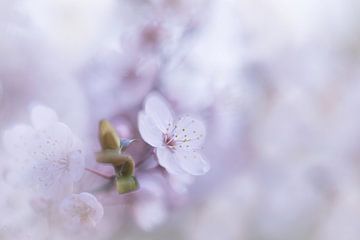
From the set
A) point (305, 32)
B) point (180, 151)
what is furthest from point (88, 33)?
point (305, 32)

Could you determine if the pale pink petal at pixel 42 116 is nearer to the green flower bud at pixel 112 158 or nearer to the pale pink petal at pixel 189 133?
the green flower bud at pixel 112 158

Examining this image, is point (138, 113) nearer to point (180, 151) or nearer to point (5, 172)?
point (180, 151)

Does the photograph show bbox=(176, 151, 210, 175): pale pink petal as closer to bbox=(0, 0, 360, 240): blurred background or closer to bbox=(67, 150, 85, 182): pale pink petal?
bbox=(0, 0, 360, 240): blurred background

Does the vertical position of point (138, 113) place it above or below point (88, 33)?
below

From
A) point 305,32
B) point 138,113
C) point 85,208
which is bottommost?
point 85,208

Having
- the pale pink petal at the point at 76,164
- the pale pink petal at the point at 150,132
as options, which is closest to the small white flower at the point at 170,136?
the pale pink petal at the point at 150,132

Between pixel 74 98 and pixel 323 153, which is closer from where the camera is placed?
pixel 74 98
